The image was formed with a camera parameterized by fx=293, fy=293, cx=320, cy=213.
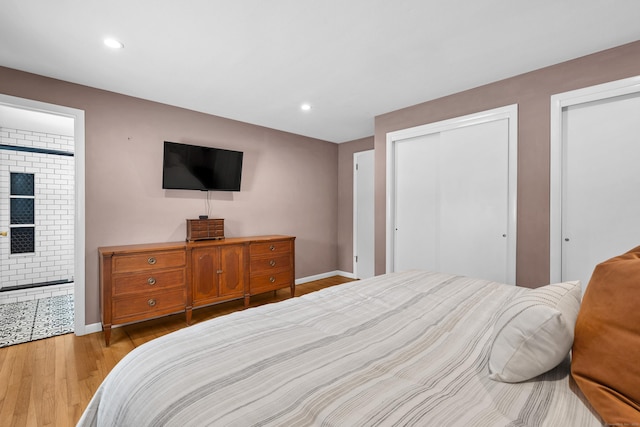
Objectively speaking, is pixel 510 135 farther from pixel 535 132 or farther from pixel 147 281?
pixel 147 281

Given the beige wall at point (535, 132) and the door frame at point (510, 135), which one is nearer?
the beige wall at point (535, 132)

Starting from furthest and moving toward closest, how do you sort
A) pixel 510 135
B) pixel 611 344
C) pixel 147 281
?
pixel 147 281
pixel 510 135
pixel 611 344

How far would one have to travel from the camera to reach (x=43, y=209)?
13.8ft

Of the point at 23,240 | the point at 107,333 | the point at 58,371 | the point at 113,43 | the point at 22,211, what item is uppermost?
the point at 113,43

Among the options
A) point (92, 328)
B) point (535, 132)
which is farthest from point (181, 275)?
point (535, 132)

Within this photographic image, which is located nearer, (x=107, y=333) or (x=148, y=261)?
(x=107, y=333)

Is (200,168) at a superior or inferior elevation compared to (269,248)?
superior

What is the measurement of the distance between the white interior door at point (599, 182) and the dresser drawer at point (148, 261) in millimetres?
3566

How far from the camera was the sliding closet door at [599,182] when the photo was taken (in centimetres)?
220

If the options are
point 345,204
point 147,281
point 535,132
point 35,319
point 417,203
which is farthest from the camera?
point 345,204

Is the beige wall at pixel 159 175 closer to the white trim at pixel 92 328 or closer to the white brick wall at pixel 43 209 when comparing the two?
the white trim at pixel 92 328

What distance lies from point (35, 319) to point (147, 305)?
1510 millimetres

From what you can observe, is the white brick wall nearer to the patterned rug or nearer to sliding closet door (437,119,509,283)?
the patterned rug

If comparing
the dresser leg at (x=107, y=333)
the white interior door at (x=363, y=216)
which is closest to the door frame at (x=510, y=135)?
the white interior door at (x=363, y=216)
